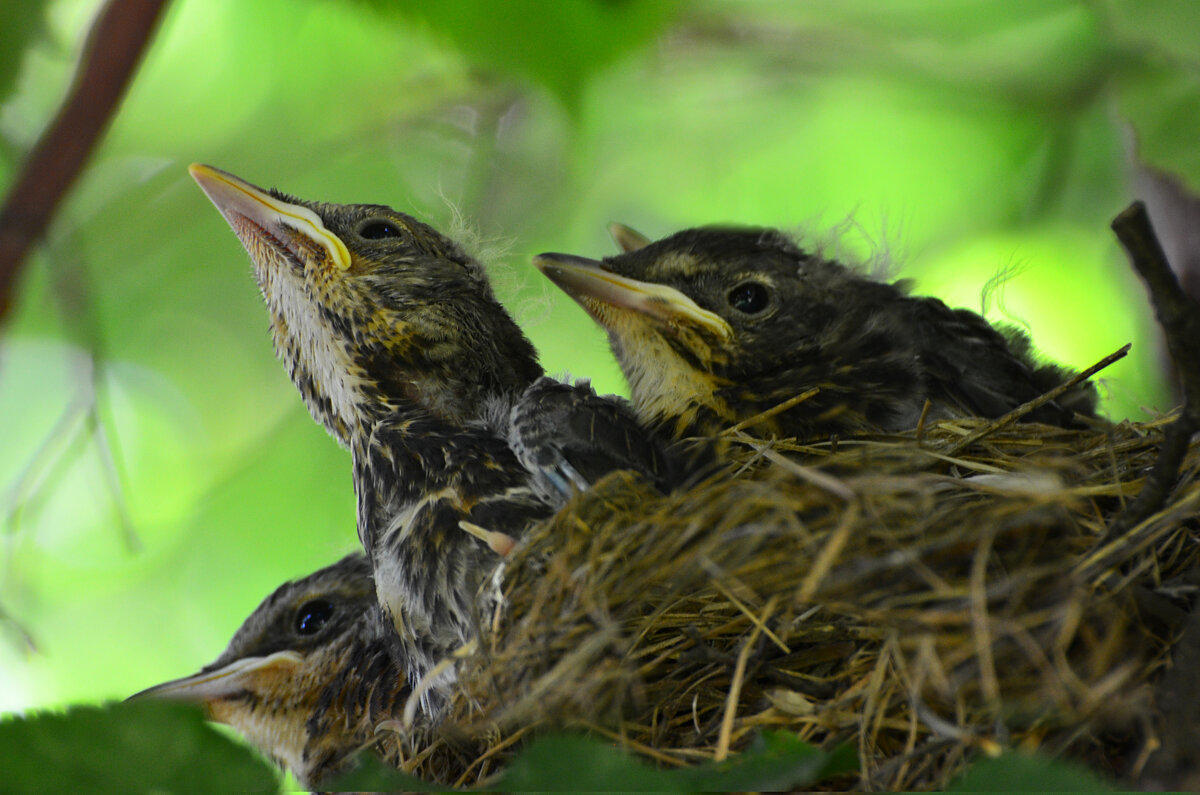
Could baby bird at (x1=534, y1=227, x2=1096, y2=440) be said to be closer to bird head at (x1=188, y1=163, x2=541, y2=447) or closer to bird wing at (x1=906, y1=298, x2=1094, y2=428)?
bird wing at (x1=906, y1=298, x2=1094, y2=428)

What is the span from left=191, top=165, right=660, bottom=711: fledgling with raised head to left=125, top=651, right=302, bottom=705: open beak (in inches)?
10.0

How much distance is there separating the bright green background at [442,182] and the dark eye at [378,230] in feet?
0.25

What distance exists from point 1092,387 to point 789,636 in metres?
0.73

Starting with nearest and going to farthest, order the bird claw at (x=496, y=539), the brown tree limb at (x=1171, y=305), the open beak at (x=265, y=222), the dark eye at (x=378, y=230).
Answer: the brown tree limb at (x=1171, y=305)
the bird claw at (x=496, y=539)
the open beak at (x=265, y=222)
the dark eye at (x=378, y=230)

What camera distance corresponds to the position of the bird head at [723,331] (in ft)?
3.43

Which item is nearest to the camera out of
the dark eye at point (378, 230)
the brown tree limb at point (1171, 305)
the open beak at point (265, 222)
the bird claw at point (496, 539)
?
the brown tree limb at point (1171, 305)

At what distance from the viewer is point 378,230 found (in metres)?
1.13

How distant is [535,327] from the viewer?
1245 mm

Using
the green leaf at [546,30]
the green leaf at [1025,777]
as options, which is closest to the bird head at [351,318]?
the green leaf at [546,30]

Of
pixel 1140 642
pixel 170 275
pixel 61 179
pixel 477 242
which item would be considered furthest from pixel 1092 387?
pixel 61 179

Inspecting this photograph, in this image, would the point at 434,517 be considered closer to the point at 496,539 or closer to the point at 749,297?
the point at 496,539

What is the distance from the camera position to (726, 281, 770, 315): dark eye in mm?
1094

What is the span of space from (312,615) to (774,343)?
0.73 m

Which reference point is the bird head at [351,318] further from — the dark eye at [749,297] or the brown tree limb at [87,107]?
the dark eye at [749,297]
